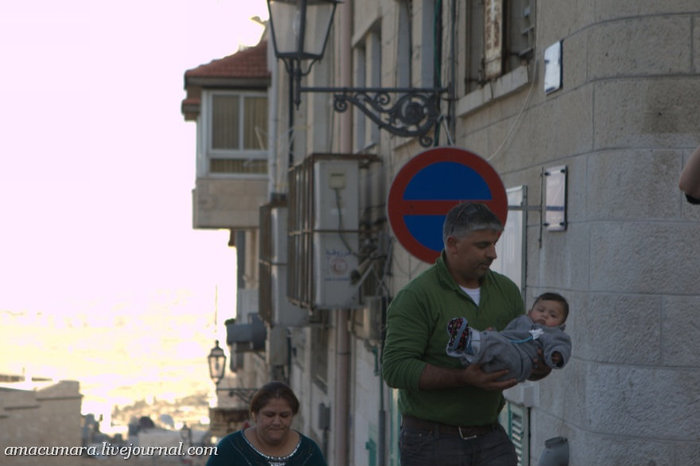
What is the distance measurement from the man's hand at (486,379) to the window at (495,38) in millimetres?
4171

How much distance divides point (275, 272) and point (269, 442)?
1444 centimetres

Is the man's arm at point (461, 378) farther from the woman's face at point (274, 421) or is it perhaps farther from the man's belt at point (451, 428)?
the woman's face at point (274, 421)

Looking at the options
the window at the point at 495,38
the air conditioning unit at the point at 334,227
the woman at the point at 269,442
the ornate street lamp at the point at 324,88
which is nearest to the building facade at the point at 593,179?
the window at the point at 495,38

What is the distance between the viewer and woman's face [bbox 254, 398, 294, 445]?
5.77m

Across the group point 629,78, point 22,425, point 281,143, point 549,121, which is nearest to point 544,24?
point 549,121

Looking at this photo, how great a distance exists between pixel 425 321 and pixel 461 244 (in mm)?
314

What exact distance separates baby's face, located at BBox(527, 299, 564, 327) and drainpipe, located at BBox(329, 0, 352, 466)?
1118 centimetres

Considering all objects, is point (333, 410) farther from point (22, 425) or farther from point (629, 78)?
point (629, 78)

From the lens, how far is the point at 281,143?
24375 millimetres

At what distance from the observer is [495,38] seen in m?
9.73

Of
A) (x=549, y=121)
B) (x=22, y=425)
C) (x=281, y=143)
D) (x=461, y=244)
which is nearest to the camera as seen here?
(x=461, y=244)

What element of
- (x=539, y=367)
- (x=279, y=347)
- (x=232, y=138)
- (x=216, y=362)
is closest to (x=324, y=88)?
(x=539, y=367)

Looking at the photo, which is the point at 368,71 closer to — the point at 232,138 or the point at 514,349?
the point at 514,349

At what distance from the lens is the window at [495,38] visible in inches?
364
